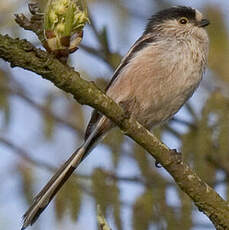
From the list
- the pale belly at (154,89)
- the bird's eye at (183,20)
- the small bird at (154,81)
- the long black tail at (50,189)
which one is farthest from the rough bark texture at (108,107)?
the bird's eye at (183,20)

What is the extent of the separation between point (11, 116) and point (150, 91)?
3.37 feet

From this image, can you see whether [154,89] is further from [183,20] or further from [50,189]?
[50,189]

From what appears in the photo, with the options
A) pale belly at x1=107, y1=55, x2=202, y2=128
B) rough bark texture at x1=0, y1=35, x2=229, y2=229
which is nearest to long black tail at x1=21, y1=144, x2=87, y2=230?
pale belly at x1=107, y1=55, x2=202, y2=128

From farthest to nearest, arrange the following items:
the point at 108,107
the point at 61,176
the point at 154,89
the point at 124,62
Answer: the point at 124,62, the point at 154,89, the point at 61,176, the point at 108,107

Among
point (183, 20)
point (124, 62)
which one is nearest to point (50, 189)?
point (124, 62)

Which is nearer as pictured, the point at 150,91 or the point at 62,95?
the point at 150,91

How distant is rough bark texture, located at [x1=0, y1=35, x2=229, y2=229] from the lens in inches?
89.7

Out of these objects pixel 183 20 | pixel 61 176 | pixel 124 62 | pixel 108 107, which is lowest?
pixel 61 176

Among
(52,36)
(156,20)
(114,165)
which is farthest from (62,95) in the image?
(52,36)

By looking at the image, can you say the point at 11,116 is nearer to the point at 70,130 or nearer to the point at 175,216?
the point at 70,130

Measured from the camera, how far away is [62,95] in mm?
5852

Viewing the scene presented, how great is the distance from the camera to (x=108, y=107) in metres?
2.55

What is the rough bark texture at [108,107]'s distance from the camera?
7.47 ft

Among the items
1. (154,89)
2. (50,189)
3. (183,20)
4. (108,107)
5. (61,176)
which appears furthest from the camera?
(183,20)
